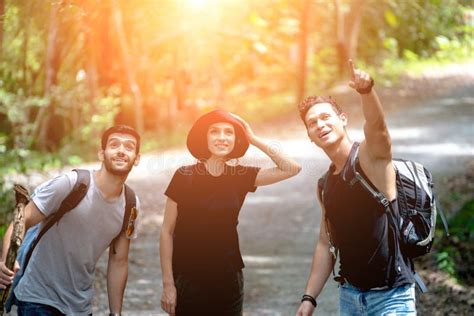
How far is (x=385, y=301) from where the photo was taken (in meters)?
4.18

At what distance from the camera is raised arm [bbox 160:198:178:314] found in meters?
4.76

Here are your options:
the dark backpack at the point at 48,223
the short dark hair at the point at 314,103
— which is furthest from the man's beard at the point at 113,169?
the short dark hair at the point at 314,103

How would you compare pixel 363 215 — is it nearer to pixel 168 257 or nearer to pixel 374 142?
pixel 374 142

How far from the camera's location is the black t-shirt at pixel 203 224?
15.8ft

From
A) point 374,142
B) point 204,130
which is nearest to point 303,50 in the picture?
point 204,130

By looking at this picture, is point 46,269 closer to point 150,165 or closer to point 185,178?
point 185,178

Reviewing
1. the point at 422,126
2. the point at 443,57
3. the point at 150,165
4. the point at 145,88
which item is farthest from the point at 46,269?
the point at 443,57

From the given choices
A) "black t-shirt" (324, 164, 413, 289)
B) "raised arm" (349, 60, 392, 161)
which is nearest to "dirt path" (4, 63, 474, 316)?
"black t-shirt" (324, 164, 413, 289)

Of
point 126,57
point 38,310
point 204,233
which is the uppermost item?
point 126,57

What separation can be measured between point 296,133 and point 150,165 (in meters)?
4.46

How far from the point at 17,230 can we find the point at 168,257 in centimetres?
97

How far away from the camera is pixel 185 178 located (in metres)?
4.85

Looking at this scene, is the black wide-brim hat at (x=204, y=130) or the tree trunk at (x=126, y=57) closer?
the black wide-brim hat at (x=204, y=130)

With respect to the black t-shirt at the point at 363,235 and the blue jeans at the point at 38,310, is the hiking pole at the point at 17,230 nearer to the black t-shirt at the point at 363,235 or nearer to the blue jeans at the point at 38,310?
the blue jeans at the point at 38,310
